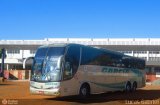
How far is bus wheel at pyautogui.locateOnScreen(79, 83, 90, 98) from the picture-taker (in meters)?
21.3

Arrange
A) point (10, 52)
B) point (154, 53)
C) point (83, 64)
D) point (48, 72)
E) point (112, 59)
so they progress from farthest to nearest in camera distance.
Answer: point (10, 52) → point (154, 53) → point (112, 59) → point (83, 64) → point (48, 72)

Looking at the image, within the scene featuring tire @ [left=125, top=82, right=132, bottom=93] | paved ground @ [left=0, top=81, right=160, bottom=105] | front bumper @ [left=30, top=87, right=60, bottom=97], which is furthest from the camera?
tire @ [left=125, top=82, right=132, bottom=93]

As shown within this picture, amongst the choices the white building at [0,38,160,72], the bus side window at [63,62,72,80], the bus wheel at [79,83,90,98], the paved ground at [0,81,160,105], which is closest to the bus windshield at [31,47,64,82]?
the bus side window at [63,62,72,80]

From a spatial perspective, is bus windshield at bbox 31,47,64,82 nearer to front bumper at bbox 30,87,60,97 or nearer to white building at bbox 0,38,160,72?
front bumper at bbox 30,87,60,97

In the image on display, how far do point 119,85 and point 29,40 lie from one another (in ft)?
195

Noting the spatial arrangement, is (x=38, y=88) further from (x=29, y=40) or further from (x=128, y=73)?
(x=29, y=40)

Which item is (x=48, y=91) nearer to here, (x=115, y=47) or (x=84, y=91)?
(x=84, y=91)

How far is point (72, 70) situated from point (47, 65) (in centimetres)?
144

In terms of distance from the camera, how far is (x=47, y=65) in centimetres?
1948

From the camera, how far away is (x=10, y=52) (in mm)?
92188

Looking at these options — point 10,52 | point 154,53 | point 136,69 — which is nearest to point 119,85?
point 136,69

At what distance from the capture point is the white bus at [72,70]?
19328mm

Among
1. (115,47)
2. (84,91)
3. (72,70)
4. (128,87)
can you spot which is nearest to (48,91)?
(72,70)

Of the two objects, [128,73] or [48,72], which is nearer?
[48,72]
